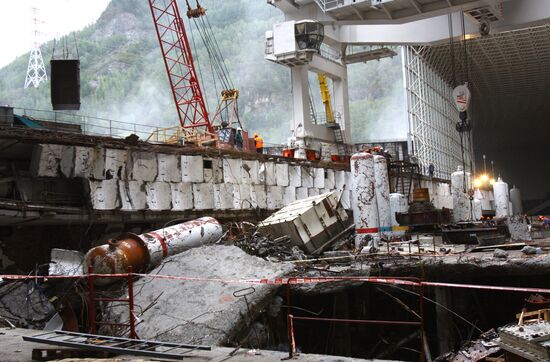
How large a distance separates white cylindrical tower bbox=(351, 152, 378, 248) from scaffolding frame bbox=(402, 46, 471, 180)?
67.9ft

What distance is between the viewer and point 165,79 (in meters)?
127

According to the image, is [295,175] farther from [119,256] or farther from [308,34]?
[119,256]

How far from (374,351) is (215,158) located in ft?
31.7

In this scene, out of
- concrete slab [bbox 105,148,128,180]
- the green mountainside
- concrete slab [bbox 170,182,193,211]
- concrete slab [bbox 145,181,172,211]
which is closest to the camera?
concrete slab [bbox 105,148,128,180]

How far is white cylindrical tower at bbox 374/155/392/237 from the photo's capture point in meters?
18.8

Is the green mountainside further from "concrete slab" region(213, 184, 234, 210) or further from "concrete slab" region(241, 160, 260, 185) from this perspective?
"concrete slab" region(213, 184, 234, 210)

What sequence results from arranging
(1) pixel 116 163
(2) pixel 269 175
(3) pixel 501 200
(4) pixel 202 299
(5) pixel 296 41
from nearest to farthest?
(4) pixel 202 299, (1) pixel 116 163, (2) pixel 269 175, (5) pixel 296 41, (3) pixel 501 200

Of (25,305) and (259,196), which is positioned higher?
(259,196)

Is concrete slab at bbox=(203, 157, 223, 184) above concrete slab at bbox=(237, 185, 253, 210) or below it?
above

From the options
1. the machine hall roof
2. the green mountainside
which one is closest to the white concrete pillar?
the machine hall roof

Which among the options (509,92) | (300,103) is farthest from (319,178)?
(509,92)

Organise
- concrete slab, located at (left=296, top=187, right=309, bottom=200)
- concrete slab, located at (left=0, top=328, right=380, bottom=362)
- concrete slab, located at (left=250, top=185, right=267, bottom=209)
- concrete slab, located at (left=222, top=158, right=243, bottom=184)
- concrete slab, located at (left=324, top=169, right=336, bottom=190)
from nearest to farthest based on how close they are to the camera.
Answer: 1. concrete slab, located at (left=0, top=328, right=380, bottom=362)
2. concrete slab, located at (left=222, top=158, right=243, bottom=184)
3. concrete slab, located at (left=250, top=185, right=267, bottom=209)
4. concrete slab, located at (left=296, top=187, right=309, bottom=200)
5. concrete slab, located at (left=324, top=169, right=336, bottom=190)

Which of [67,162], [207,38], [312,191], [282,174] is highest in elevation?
[207,38]

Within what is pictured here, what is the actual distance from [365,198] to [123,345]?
39.3 feet
